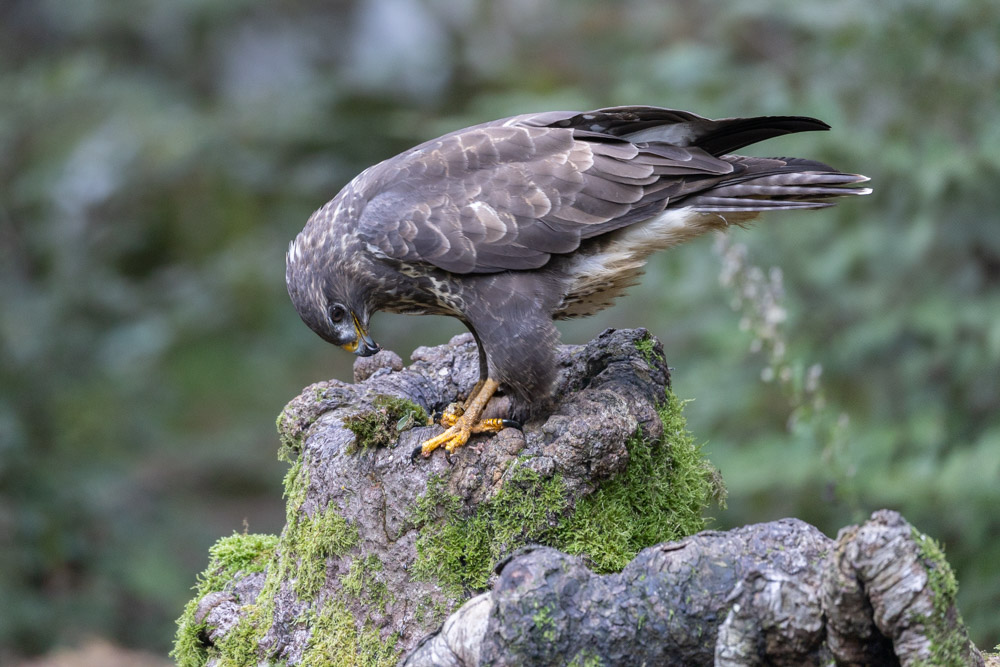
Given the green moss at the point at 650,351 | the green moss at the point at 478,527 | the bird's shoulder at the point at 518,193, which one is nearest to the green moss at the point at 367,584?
the green moss at the point at 478,527

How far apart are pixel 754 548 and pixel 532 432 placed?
44.9 inches

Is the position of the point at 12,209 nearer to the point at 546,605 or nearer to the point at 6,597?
the point at 6,597

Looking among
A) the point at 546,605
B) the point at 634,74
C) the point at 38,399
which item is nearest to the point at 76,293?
the point at 38,399

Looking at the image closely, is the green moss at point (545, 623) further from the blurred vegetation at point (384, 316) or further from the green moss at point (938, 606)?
the blurred vegetation at point (384, 316)

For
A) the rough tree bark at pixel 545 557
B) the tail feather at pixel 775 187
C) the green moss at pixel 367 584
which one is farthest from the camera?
the tail feather at pixel 775 187

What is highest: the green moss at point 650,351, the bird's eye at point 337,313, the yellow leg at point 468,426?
the bird's eye at point 337,313

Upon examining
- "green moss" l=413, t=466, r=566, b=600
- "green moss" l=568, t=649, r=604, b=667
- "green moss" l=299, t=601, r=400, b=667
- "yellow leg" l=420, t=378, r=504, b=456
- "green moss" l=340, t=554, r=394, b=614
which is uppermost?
"yellow leg" l=420, t=378, r=504, b=456

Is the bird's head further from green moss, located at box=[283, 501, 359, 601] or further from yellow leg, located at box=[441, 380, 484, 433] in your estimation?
green moss, located at box=[283, 501, 359, 601]

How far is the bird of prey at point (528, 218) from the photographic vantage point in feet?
12.8

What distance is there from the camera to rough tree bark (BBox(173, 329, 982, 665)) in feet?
8.34

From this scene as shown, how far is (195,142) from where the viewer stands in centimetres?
1088

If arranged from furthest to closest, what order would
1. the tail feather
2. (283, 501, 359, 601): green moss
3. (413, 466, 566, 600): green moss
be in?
the tail feather → (283, 501, 359, 601): green moss → (413, 466, 566, 600): green moss

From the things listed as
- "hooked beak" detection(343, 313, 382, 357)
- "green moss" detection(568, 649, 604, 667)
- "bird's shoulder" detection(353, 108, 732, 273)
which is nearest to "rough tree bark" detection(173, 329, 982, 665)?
"green moss" detection(568, 649, 604, 667)

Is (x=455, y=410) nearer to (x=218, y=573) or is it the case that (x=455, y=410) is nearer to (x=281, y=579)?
(x=281, y=579)
